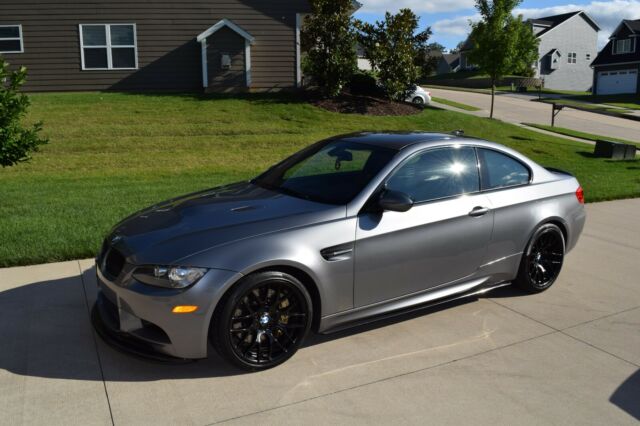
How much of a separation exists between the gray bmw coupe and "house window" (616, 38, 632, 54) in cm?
5511

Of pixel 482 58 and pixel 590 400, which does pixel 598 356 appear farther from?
pixel 482 58

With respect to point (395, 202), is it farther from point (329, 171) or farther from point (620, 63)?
point (620, 63)

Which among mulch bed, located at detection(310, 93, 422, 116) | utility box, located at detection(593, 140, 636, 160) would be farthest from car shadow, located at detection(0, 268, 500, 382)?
mulch bed, located at detection(310, 93, 422, 116)

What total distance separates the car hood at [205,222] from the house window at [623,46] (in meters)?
57.2

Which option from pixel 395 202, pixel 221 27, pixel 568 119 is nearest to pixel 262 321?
pixel 395 202

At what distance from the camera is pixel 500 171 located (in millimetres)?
5430

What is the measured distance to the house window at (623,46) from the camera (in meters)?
53.0

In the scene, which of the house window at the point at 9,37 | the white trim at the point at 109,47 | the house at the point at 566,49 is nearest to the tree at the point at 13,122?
the white trim at the point at 109,47

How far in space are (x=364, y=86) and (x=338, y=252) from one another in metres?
17.2

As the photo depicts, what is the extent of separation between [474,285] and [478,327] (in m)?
0.37

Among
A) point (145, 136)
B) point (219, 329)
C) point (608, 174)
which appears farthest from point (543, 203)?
point (145, 136)

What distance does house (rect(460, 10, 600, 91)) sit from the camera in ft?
209

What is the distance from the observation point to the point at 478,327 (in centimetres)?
489

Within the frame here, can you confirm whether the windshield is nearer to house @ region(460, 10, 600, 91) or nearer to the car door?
the car door
